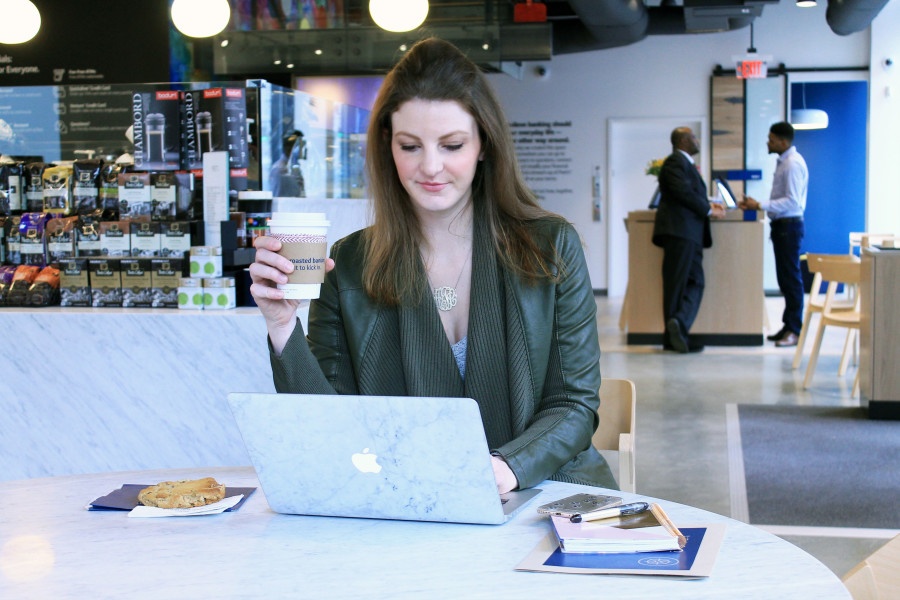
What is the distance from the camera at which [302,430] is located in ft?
4.44

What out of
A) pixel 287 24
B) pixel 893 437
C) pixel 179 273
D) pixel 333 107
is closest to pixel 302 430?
pixel 179 273

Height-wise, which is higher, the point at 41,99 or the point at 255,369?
the point at 41,99

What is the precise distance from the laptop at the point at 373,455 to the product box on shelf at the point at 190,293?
7.04 feet

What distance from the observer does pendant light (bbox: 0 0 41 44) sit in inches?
241

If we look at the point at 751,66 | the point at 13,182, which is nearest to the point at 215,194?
the point at 13,182

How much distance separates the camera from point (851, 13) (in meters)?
10.1

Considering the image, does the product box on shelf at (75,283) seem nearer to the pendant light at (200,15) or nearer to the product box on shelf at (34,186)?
the product box on shelf at (34,186)

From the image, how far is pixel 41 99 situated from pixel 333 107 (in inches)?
52.7

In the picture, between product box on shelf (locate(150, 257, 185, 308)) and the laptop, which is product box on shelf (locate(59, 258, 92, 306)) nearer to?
product box on shelf (locate(150, 257, 185, 308))

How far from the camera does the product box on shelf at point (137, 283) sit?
3.59m

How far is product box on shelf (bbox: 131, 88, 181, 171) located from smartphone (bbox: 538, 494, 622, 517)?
274cm

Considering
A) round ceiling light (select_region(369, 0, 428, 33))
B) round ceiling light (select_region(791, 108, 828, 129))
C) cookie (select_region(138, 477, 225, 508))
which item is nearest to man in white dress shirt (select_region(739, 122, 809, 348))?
round ceiling light (select_region(369, 0, 428, 33))

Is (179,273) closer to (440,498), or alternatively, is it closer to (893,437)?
(440,498)

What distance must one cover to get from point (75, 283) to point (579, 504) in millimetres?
2717
